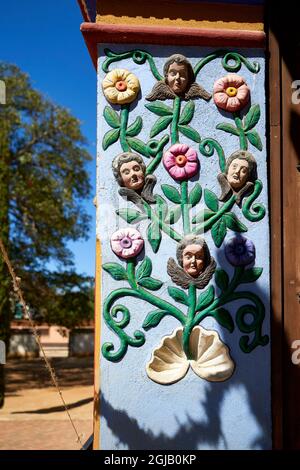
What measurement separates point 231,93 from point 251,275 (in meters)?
1.23

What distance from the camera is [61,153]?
15.4m

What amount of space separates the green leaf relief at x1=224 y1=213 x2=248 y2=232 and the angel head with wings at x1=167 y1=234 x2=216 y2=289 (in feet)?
0.69

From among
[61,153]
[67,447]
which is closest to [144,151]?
[67,447]

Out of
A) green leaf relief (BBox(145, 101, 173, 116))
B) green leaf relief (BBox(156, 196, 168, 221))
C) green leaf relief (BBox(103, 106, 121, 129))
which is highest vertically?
green leaf relief (BBox(145, 101, 173, 116))

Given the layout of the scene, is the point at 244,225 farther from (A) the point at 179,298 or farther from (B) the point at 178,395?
(B) the point at 178,395

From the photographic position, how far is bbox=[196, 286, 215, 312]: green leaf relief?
3207 mm

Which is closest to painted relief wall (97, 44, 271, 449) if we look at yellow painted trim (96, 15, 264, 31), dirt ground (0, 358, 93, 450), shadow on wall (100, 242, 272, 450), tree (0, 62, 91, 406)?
shadow on wall (100, 242, 272, 450)

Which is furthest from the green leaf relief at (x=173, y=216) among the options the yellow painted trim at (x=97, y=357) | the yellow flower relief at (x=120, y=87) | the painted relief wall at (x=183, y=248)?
the yellow flower relief at (x=120, y=87)

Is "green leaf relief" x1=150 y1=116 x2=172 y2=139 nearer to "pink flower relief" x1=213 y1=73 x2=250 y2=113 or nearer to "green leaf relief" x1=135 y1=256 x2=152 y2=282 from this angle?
"pink flower relief" x1=213 y1=73 x2=250 y2=113

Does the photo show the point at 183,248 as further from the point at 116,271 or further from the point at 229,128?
the point at 229,128

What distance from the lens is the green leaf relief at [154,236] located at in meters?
3.25

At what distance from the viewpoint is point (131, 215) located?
326 centimetres

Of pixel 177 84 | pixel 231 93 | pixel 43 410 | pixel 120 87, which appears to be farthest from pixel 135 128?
pixel 43 410

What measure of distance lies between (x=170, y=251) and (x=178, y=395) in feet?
3.01
